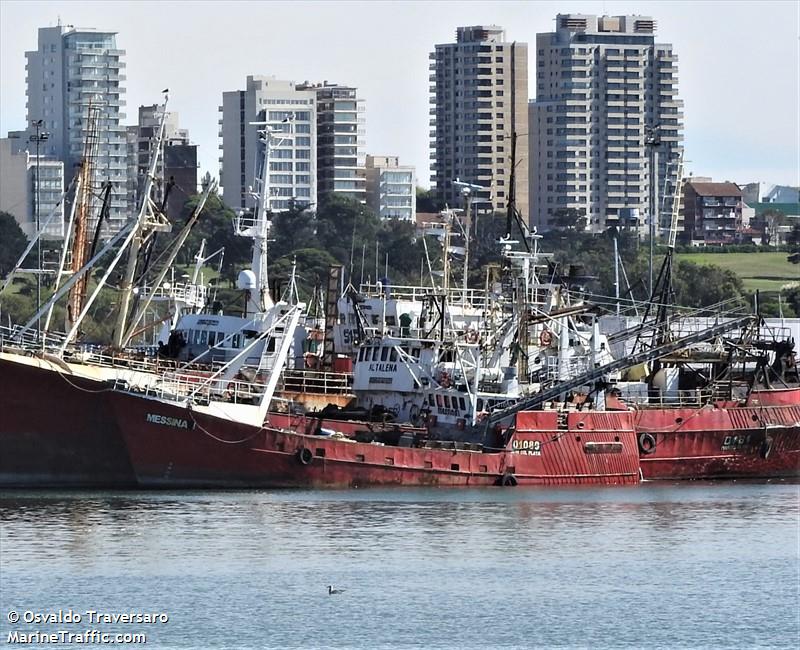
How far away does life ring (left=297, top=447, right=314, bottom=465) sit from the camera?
209ft

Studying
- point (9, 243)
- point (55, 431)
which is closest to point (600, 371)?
point (55, 431)

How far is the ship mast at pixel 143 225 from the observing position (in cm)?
6719

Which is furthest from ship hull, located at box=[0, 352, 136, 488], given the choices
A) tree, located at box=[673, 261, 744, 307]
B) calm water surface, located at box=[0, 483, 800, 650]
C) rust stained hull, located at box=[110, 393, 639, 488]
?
tree, located at box=[673, 261, 744, 307]

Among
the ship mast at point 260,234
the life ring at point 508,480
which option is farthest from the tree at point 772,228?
the life ring at point 508,480

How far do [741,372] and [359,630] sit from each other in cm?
3523

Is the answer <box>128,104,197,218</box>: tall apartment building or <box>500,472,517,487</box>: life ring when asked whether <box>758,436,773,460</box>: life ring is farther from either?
<box>128,104,197,218</box>: tall apartment building

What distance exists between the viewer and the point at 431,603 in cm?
4812

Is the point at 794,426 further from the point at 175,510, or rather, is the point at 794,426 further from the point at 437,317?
the point at 175,510

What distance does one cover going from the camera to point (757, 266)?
536ft

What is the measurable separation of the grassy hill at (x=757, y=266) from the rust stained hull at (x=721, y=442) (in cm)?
7072

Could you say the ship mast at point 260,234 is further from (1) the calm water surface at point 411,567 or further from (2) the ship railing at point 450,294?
(1) the calm water surface at point 411,567

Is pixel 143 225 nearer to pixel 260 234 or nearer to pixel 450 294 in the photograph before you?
pixel 260 234

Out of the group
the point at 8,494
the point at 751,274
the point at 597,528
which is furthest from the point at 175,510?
the point at 751,274

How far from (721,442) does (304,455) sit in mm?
16052
